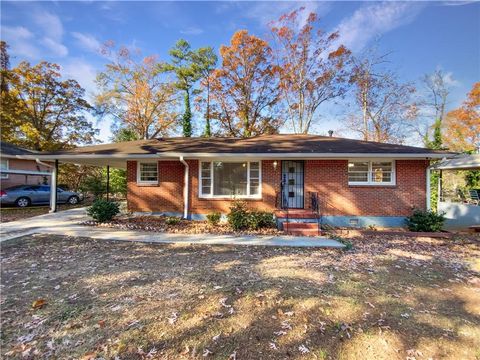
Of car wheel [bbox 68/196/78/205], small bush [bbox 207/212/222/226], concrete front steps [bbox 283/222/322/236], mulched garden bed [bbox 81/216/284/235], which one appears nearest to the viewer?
concrete front steps [bbox 283/222/322/236]

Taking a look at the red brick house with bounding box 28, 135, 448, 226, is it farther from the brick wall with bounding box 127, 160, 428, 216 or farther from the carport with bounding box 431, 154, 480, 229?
the carport with bounding box 431, 154, 480, 229

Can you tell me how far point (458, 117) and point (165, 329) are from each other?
112 feet

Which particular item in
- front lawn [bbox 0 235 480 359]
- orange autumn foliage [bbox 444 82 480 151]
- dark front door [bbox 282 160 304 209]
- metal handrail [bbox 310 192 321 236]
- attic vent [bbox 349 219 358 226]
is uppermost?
orange autumn foliage [bbox 444 82 480 151]

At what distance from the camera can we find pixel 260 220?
898 centimetres

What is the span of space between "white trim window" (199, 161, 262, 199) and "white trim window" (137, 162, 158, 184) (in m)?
2.33

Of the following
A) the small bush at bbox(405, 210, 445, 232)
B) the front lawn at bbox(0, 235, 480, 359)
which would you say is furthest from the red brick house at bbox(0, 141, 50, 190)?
the small bush at bbox(405, 210, 445, 232)

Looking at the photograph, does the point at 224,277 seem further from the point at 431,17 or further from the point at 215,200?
the point at 431,17

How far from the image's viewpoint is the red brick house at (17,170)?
16281mm

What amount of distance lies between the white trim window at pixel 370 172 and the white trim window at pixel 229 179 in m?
3.80

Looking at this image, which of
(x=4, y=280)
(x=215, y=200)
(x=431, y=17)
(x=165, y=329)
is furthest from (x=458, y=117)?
(x=4, y=280)

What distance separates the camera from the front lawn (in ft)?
9.05

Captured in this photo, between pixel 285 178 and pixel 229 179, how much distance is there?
2.36 metres

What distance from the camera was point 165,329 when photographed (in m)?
3.03

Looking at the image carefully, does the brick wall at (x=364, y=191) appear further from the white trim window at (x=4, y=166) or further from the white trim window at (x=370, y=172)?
the white trim window at (x=4, y=166)
